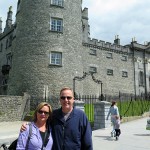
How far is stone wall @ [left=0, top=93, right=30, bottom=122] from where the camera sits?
22.1 metres

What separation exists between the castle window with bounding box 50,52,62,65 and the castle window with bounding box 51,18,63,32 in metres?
2.56

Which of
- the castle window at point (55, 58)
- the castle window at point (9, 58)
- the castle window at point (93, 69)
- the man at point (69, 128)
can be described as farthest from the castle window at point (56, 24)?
the man at point (69, 128)

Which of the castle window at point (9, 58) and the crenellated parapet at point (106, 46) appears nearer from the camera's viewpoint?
the crenellated parapet at point (106, 46)

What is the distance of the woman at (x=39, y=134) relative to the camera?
378 cm

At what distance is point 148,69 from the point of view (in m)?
41.0

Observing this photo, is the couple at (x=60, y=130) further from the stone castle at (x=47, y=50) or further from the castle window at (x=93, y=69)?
the castle window at (x=93, y=69)

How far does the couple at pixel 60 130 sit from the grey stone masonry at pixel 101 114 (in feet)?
34.0

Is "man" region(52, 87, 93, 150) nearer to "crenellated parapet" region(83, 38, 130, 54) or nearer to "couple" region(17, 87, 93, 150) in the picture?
"couple" region(17, 87, 93, 150)

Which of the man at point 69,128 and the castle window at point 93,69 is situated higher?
the castle window at point 93,69

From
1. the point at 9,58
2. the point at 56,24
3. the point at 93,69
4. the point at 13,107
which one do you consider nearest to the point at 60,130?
the point at 13,107

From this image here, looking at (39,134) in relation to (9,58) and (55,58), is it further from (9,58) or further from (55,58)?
(9,58)

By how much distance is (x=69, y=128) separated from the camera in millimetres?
3957

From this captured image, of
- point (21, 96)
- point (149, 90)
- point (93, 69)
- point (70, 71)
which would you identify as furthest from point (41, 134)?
point (149, 90)

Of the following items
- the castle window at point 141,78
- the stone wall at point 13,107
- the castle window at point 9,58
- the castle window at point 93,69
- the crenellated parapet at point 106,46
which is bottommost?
the stone wall at point 13,107
